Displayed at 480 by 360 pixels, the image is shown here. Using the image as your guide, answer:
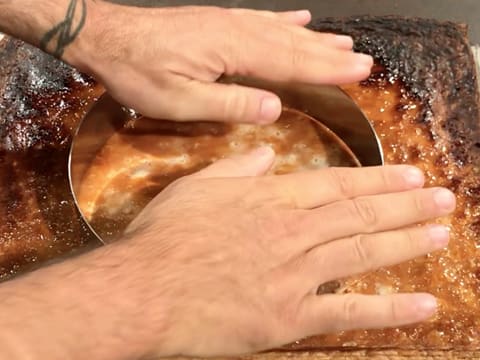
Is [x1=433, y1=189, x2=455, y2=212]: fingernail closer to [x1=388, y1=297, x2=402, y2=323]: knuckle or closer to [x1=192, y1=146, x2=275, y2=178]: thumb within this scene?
[x1=388, y1=297, x2=402, y2=323]: knuckle

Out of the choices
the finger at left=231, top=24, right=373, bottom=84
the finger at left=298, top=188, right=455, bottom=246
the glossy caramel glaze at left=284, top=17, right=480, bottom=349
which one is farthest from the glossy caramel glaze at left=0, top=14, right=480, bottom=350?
the finger at left=231, top=24, right=373, bottom=84

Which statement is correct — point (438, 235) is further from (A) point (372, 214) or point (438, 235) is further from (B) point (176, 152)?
(B) point (176, 152)

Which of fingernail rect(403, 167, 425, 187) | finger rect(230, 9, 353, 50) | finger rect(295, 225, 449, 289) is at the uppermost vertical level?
finger rect(230, 9, 353, 50)

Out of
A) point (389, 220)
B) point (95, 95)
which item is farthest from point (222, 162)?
point (95, 95)

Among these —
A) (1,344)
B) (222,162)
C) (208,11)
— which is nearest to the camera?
(1,344)

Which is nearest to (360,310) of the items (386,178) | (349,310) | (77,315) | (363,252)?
(349,310)

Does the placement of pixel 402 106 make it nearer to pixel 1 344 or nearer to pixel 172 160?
pixel 172 160
